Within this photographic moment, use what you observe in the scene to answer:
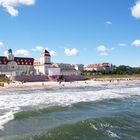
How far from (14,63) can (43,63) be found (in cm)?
1061

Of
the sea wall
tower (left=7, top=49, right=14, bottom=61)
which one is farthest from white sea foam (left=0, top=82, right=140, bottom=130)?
tower (left=7, top=49, right=14, bottom=61)

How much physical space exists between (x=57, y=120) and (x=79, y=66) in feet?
502

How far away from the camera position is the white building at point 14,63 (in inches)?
4520

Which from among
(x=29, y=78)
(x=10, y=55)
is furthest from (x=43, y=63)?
(x=29, y=78)

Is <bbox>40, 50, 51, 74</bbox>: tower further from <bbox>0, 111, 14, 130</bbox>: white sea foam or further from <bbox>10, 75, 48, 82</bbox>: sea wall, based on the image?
<bbox>0, 111, 14, 130</bbox>: white sea foam

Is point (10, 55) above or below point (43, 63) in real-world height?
above

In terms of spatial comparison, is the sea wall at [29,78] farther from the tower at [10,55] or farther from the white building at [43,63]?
the tower at [10,55]

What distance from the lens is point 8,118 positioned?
22.9 meters

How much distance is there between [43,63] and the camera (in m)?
120

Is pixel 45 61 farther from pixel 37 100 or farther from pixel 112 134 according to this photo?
pixel 112 134

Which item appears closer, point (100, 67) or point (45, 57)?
point (45, 57)

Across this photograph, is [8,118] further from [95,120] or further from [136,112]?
[136,112]

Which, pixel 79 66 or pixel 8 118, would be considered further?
pixel 79 66

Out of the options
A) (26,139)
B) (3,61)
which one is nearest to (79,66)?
(3,61)
